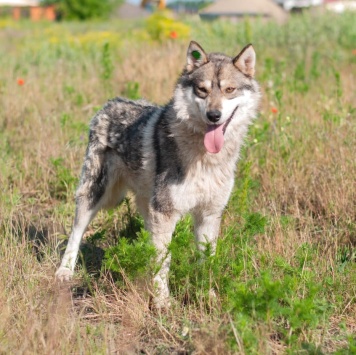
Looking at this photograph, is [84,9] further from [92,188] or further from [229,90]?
[229,90]

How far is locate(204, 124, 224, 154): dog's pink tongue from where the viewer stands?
454cm

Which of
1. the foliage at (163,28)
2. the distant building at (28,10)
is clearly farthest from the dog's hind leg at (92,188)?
the distant building at (28,10)

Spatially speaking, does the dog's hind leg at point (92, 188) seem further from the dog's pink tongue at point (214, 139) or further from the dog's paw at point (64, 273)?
the dog's pink tongue at point (214, 139)

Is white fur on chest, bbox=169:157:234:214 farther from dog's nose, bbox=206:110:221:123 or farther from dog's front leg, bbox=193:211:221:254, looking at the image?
dog's nose, bbox=206:110:221:123

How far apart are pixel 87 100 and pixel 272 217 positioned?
15.7 feet

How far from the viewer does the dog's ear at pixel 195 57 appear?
4.66 meters

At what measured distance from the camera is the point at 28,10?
83062mm

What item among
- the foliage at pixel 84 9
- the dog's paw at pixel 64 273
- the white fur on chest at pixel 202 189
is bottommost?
the foliage at pixel 84 9

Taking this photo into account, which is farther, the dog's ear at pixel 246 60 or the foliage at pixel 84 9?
the foliage at pixel 84 9

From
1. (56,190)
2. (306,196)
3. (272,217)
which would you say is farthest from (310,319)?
(56,190)

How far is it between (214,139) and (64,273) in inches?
66.1

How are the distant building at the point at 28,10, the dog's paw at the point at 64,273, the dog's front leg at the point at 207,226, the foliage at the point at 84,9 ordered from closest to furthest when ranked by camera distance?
the dog's front leg at the point at 207,226 < the dog's paw at the point at 64,273 < the foliage at the point at 84,9 < the distant building at the point at 28,10

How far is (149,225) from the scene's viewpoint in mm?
4711

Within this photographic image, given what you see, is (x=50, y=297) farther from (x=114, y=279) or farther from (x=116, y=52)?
(x=116, y=52)
